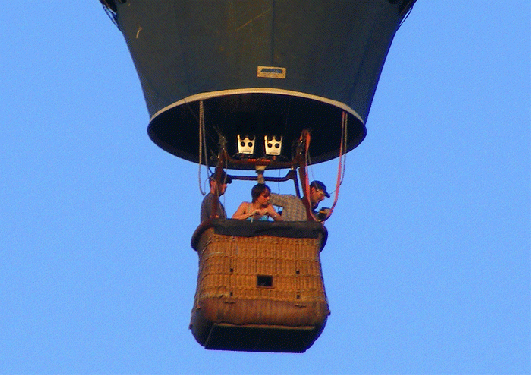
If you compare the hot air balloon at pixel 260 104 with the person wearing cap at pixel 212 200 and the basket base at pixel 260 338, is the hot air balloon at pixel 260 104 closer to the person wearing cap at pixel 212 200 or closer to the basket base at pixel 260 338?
the basket base at pixel 260 338

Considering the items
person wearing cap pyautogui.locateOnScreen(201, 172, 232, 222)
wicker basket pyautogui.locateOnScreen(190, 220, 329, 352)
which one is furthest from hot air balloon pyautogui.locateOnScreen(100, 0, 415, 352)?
person wearing cap pyautogui.locateOnScreen(201, 172, 232, 222)

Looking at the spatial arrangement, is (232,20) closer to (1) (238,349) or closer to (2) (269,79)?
(2) (269,79)

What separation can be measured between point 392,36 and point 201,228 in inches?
151

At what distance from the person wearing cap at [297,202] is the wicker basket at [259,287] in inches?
30.6

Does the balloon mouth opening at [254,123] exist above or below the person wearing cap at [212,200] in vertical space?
above

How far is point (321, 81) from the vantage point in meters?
23.3

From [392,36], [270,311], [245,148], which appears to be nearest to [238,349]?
[270,311]

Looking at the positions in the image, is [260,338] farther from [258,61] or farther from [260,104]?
[258,61]

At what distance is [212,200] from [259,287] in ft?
5.18

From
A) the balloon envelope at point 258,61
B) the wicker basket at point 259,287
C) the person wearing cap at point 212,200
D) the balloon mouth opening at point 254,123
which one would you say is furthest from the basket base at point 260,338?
the balloon envelope at point 258,61

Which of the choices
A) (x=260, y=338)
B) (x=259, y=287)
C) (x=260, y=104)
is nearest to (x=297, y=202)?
(x=260, y=104)

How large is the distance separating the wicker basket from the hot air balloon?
0.04ft

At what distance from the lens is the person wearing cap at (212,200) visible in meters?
23.5

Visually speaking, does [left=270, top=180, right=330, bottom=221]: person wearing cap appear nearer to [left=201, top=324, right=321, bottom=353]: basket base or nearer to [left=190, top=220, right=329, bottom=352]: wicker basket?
[left=190, top=220, right=329, bottom=352]: wicker basket
